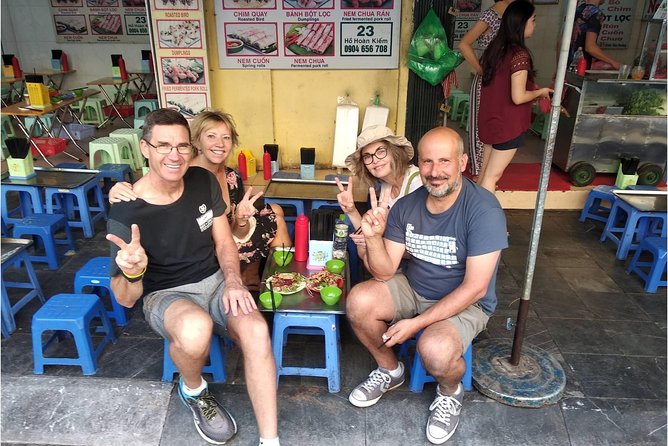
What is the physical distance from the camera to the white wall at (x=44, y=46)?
8.99m

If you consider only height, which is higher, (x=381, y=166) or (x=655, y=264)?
(x=381, y=166)

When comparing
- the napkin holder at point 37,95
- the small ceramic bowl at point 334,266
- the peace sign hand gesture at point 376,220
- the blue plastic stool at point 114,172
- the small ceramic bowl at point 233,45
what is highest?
the small ceramic bowl at point 233,45

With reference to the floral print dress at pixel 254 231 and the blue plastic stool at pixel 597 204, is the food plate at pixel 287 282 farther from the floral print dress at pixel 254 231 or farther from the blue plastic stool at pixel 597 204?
the blue plastic stool at pixel 597 204

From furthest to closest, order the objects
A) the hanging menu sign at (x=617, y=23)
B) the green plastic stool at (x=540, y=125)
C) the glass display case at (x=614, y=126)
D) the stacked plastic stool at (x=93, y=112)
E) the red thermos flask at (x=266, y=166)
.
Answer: the stacked plastic stool at (x=93, y=112) < the hanging menu sign at (x=617, y=23) < the green plastic stool at (x=540, y=125) < the glass display case at (x=614, y=126) < the red thermos flask at (x=266, y=166)

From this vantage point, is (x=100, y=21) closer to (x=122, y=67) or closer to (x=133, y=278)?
(x=122, y=67)

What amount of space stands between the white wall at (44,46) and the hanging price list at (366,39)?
5504 mm

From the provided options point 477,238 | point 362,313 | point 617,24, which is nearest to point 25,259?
point 362,313

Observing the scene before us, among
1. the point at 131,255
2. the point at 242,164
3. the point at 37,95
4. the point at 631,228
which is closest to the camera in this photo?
the point at 131,255

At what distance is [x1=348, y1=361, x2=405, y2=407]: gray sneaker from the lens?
2680 millimetres

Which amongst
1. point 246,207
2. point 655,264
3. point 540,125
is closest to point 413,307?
point 246,207

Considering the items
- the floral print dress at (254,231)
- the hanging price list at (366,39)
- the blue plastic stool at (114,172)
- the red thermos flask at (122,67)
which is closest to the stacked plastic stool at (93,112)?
the red thermos flask at (122,67)

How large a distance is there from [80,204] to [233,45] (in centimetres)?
228

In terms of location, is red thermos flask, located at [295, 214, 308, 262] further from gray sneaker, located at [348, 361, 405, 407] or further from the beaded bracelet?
the beaded bracelet

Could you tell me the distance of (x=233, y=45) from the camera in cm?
527
